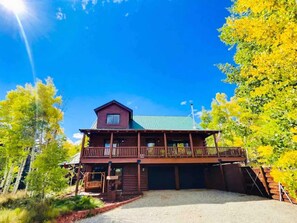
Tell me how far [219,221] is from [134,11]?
12.7 m

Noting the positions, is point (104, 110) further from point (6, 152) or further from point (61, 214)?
point (61, 214)

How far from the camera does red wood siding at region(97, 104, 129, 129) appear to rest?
1581 cm

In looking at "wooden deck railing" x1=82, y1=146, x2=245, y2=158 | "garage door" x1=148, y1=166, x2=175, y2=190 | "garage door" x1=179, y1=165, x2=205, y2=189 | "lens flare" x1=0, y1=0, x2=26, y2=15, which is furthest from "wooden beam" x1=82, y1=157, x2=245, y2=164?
"lens flare" x1=0, y1=0, x2=26, y2=15

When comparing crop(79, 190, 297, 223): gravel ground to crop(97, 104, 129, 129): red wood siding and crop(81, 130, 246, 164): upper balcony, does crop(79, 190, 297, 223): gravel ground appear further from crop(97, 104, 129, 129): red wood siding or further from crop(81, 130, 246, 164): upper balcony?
crop(97, 104, 129, 129): red wood siding

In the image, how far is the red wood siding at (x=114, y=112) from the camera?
1581 cm

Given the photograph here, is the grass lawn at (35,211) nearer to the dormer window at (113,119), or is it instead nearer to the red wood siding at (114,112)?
the red wood siding at (114,112)

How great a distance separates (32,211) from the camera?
20.0 ft

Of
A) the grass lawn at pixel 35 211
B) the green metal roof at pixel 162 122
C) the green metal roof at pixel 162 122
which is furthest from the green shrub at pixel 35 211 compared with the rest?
the green metal roof at pixel 162 122

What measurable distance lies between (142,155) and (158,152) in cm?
141

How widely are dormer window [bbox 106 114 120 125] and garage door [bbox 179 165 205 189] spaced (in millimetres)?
7821

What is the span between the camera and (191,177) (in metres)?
16.0

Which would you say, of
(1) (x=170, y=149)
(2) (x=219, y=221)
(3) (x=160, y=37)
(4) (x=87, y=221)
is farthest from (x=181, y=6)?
(4) (x=87, y=221)

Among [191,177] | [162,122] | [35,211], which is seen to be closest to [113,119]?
[162,122]

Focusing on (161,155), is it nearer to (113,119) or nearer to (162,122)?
(162,122)
